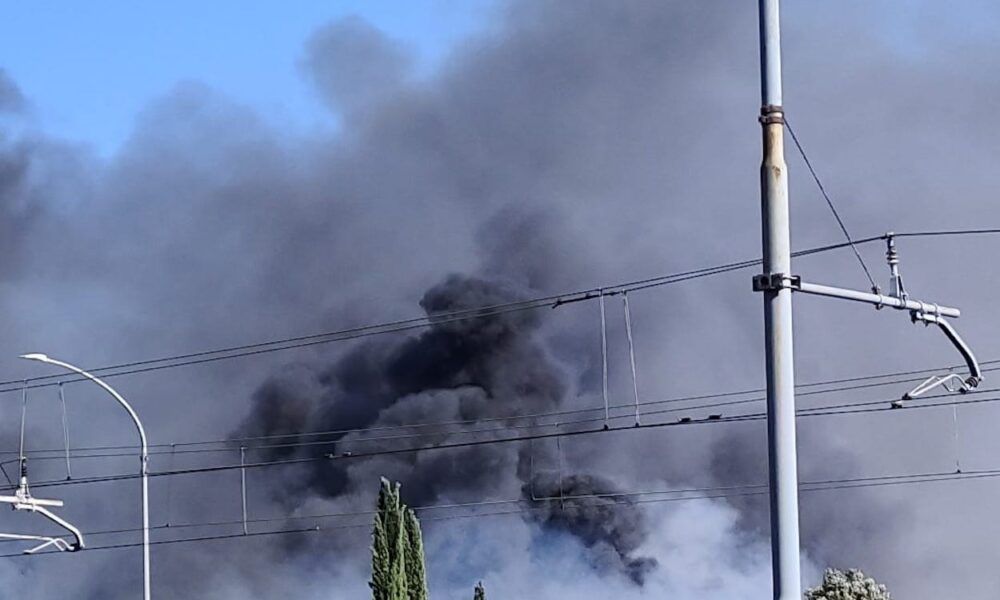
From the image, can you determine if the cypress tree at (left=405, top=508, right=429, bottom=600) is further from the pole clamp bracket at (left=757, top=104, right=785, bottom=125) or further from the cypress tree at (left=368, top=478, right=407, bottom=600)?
the pole clamp bracket at (left=757, top=104, right=785, bottom=125)

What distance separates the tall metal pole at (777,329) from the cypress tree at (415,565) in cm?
3305

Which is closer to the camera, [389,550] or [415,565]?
[389,550]

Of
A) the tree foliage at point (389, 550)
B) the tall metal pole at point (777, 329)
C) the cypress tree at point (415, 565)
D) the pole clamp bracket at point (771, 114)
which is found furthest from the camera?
the cypress tree at point (415, 565)

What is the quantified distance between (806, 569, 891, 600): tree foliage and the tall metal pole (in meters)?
53.1

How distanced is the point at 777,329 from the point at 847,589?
53.6 m

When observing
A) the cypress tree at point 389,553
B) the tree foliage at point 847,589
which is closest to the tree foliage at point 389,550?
the cypress tree at point 389,553

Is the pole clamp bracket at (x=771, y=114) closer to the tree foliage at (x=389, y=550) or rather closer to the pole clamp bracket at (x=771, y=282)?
the pole clamp bracket at (x=771, y=282)

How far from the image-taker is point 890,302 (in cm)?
1568

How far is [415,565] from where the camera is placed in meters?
45.4

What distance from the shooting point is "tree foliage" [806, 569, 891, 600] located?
63.5 m

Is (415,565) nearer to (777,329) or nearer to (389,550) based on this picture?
(389,550)

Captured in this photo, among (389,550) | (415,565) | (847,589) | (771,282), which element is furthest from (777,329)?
(847,589)

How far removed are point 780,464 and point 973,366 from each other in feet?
24.6

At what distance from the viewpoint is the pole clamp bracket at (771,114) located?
12.8m
